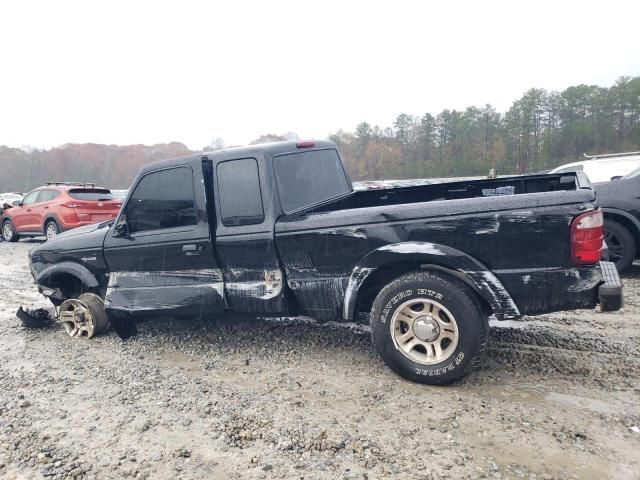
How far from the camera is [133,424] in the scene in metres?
2.93

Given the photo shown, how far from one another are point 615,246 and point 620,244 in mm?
65

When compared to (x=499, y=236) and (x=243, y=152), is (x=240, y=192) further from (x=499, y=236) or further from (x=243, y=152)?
(x=499, y=236)

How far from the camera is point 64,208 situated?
11.8m

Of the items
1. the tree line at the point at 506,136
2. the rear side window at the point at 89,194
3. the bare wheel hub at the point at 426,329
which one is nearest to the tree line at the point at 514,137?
the tree line at the point at 506,136

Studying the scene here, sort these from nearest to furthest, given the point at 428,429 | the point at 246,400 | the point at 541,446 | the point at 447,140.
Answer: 1. the point at 541,446
2. the point at 428,429
3. the point at 246,400
4. the point at 447,140

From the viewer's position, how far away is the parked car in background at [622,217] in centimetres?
623

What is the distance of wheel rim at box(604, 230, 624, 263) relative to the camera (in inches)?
249

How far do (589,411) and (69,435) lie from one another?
329 cm

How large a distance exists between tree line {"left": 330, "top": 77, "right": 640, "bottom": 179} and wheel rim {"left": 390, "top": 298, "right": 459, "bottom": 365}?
28.6 meters

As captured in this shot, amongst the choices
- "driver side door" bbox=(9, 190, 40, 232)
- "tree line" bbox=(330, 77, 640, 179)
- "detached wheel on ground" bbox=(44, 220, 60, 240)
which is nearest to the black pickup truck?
"detached wheel on ground" bbox=(44, 220, 60, 240)

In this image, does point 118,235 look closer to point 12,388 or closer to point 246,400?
point 12,388

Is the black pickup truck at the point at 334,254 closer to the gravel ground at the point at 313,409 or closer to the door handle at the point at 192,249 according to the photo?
the door handle at the point at 192,249

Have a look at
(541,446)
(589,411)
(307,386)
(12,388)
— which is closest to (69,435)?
(12,388)

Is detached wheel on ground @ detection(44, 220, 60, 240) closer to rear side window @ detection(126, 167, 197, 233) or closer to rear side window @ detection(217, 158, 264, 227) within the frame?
rear side window @ detection(126, 167, 197, 233)
